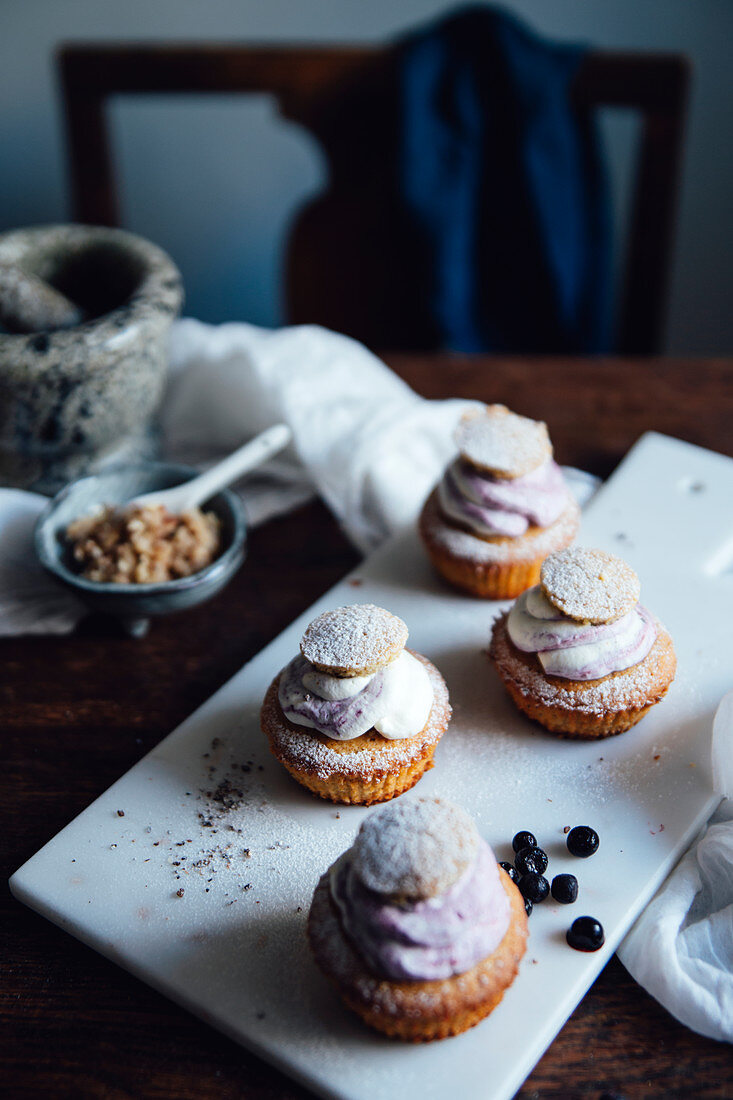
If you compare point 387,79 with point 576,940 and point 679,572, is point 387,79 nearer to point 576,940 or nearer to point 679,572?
point 679,572

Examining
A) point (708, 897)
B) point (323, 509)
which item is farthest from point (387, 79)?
point (708, 897)

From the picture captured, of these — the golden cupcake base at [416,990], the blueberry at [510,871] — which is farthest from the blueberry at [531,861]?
the golden cupcake base at [416,990]

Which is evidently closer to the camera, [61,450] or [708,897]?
[708,897]

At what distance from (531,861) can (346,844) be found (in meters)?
0.23

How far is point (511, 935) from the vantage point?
1.04 meters

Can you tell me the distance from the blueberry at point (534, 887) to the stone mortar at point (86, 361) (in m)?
1.01

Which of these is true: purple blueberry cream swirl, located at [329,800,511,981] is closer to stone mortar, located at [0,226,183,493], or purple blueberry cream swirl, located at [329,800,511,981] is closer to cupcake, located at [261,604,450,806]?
cupcake, located at [261,604,450,806]

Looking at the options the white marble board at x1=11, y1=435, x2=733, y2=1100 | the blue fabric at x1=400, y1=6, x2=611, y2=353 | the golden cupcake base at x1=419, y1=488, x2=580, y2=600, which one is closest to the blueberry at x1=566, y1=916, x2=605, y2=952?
the white marble board at x1=11, y1=435, x2=733, y2=1100

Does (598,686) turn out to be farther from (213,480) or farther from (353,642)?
(213,480)

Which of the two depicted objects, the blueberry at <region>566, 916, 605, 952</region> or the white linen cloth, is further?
the white linen cloth

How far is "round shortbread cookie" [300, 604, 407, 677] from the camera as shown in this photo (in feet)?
3.97

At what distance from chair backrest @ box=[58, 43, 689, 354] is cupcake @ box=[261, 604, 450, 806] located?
1611 millimetres

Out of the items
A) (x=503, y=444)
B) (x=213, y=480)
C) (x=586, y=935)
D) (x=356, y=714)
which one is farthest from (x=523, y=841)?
(x=213, y=480)

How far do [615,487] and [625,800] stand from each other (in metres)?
0.68
